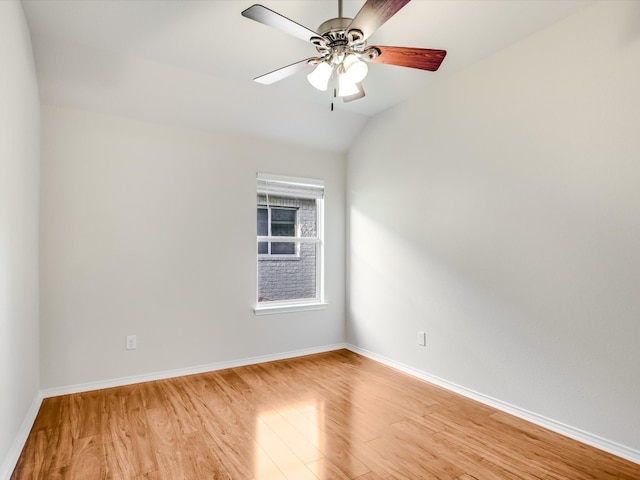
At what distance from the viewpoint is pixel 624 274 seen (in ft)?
6.88

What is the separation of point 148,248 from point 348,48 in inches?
95.0

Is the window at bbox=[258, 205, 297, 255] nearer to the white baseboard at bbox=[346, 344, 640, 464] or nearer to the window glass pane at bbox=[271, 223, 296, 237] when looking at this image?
the window glass pane at bbox=[271, 223, 296, 237]

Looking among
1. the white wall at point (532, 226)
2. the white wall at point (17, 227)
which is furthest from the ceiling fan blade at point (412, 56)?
the white wall at point (17, 227)

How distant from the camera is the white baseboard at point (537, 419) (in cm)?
209

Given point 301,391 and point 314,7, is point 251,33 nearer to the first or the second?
point 314,7

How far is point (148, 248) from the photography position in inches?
129

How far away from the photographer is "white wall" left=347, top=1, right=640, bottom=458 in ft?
6.95

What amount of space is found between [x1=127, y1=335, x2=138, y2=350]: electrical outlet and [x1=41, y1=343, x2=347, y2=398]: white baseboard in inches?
9.9

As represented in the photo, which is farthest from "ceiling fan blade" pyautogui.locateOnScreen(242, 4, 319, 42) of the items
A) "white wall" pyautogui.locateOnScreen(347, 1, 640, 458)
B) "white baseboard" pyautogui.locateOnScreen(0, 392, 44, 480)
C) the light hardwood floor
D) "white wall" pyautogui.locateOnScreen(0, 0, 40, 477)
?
"white baseboard" pyautogui.locateOnScreen(0, 392, 44, 480)

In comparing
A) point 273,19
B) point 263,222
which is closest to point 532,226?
point 273,19

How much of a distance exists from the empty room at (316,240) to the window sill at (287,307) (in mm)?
30

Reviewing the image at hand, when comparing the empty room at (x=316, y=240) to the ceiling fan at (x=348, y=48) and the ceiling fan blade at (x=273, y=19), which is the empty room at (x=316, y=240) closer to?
the ceiling fan at (x=348, y=48)

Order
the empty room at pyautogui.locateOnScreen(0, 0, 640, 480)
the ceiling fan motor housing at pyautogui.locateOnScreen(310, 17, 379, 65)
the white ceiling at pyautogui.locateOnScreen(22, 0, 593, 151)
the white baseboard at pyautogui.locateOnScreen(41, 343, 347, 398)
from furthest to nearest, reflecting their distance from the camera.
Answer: the white baseboard at pyautogui.locateOnScreen(41, 343, 347, 398) → the white ceiling at pyautogui.locateOnScreen(22, 0, 593, 151) → the empty room at pyautogui.locateOnScreen(0, 0, 640, 480) → the ceiling fan motor housing at pyautogui.locateOnScreen(310, 17, 379, 65)

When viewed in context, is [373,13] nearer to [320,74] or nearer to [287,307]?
[320,74]
